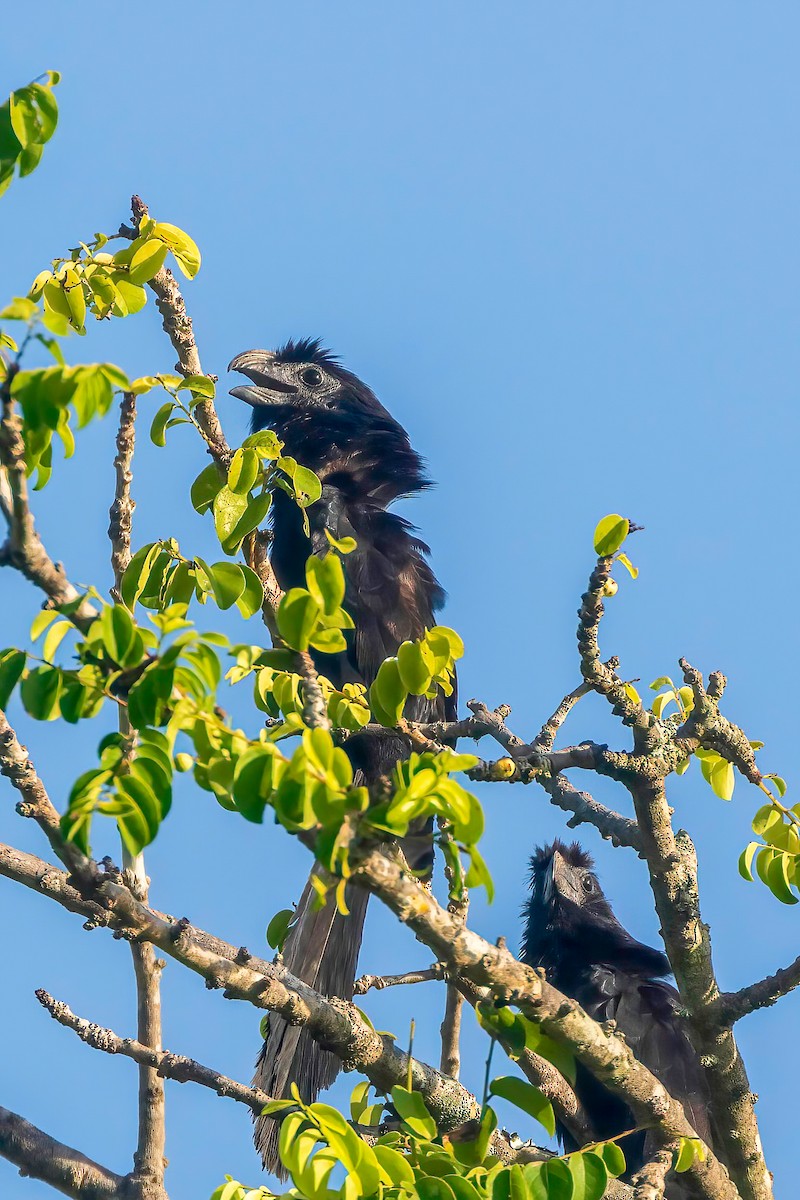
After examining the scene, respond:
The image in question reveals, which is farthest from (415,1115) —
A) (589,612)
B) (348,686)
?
(589,612)

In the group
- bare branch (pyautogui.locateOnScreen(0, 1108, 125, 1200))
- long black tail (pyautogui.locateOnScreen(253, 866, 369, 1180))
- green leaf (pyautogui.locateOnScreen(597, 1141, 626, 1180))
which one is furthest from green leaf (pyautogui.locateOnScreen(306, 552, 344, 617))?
long black tail (pyautogui.locateOnScreen(253, 866, 369, 1180))

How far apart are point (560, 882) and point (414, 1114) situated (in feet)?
13.7

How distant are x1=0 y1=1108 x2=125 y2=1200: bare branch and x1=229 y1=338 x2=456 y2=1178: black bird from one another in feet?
6.26

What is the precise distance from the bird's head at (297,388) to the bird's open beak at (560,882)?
266 centimetres

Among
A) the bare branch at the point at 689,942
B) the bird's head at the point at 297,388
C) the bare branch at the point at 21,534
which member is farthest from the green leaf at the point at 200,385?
the bird's head at the point at 297,388

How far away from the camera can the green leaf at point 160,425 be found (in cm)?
338

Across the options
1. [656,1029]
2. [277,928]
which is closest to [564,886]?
[656,1029]

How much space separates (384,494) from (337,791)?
5.17 metres

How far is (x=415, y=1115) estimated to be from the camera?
2852 millimetres

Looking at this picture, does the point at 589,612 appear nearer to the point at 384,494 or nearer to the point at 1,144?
the point at 1,144

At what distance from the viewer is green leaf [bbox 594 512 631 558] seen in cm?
325

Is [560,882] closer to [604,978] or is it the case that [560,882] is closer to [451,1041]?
[604,978]

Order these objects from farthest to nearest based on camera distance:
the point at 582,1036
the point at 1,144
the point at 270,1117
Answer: the point at 270,1117 → the point at 582,1036 → the point at 1,144

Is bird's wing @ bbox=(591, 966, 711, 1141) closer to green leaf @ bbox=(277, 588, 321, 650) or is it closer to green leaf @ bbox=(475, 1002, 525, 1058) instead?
green leaf @ bbox=(475, 1002, 525, 1058)
